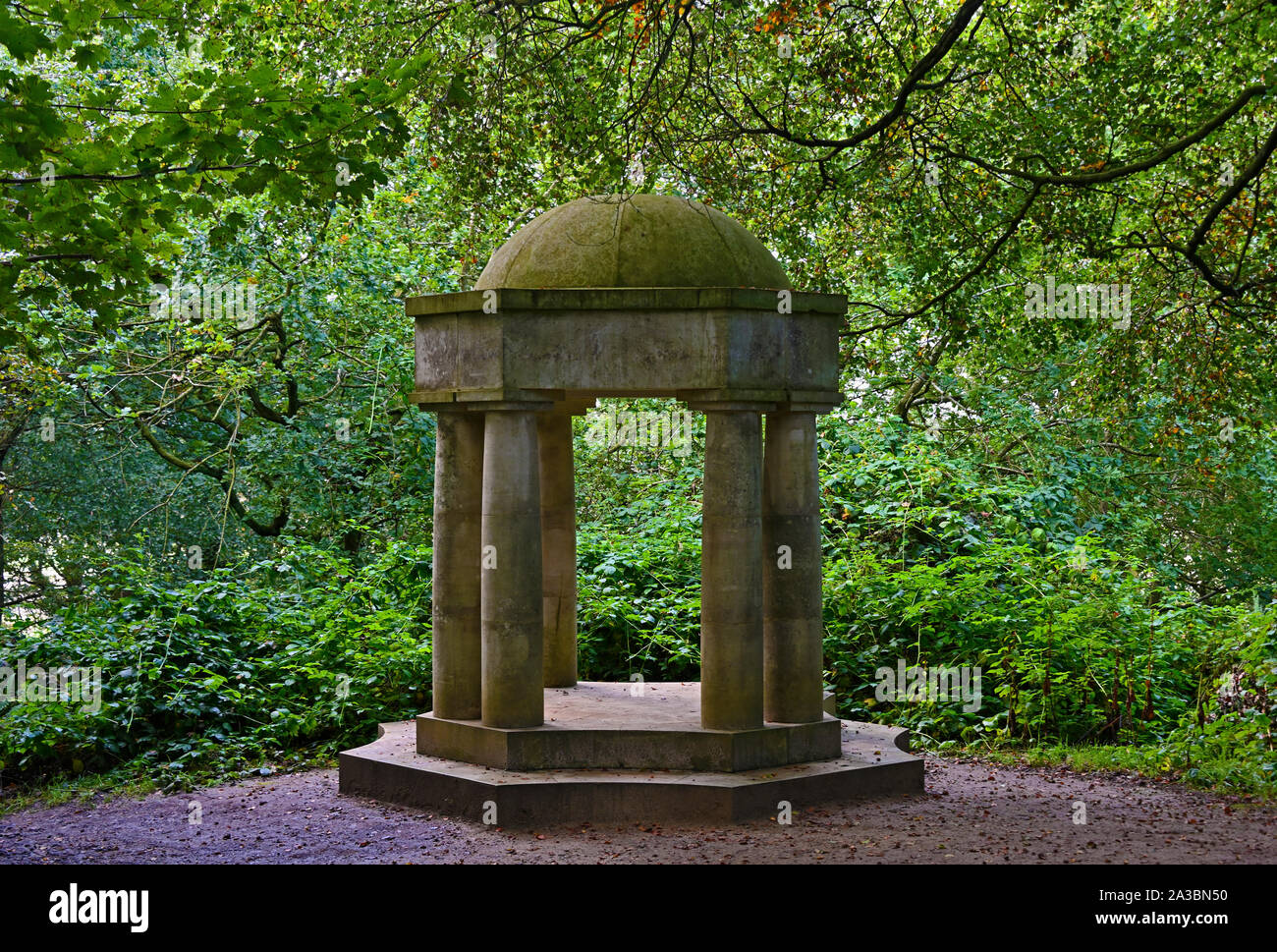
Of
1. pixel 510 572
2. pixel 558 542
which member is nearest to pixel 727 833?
pixel 510 572

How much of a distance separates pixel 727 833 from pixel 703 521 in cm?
257

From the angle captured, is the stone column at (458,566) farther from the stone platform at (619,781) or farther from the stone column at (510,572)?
the stone column at (510,572)

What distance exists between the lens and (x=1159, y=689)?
13867 mm

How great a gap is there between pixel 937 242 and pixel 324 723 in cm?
893

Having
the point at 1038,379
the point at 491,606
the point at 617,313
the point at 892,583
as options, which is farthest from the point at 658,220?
the point at 1038,379

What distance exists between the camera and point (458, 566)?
1098 centimetres

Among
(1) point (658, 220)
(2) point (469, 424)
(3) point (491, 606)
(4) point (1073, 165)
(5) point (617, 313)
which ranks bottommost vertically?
(3) point (491, 606)

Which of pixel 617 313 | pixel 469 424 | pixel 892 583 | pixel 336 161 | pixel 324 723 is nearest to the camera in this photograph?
pixel 336 161

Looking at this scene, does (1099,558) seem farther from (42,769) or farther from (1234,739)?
(42,769)

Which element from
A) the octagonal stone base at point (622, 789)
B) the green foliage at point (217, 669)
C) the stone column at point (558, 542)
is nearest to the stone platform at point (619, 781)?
the octagonal stone base at point (622, 789)

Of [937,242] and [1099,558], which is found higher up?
[937,242]

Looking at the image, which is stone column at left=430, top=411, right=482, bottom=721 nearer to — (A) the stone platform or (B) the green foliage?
(A) the stone platform

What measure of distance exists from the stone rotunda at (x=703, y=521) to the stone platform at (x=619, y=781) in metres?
0.02

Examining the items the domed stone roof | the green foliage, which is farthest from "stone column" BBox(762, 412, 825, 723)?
the green foliage
